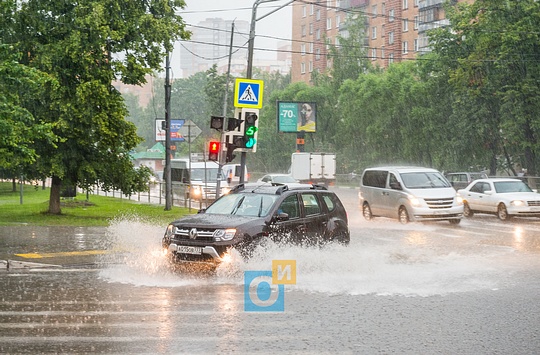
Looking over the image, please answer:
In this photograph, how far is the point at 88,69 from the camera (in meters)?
26.5

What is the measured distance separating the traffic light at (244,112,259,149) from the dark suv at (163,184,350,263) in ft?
27.0

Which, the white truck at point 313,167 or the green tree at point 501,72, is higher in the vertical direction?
the green tree at point 501,72

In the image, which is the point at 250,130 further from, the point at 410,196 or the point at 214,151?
the point at 410,196

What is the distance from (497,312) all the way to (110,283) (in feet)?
18.9

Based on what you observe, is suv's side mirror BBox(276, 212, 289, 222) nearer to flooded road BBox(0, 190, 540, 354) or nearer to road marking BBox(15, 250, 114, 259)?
flooded road BBox(0, 190, 540, 354)

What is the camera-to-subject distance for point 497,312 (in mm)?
9984

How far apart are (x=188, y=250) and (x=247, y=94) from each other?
12.0m

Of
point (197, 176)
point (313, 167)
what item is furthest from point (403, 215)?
point (313, 167)

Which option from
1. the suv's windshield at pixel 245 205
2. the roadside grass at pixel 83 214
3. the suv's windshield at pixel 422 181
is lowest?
the roadside grass at pixel 83 214

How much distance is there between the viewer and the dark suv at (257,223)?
13023mm

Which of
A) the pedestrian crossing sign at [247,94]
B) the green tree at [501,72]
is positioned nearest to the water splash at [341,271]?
the pedestrian crossing sign at [247,94]

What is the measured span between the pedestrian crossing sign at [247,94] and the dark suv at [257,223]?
361 inches

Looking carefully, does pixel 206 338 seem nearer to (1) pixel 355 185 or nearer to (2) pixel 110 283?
(2) pixel 110 283

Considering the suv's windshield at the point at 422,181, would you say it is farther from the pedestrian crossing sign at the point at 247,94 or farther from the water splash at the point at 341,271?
the water splash at the point at 341,271
